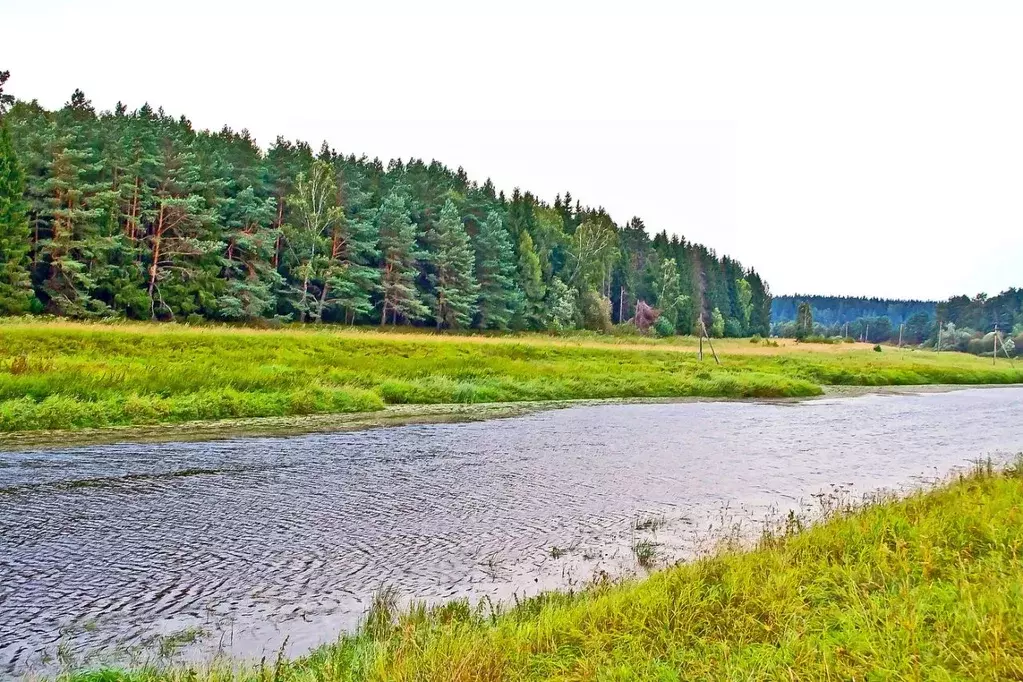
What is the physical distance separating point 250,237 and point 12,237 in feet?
53.8

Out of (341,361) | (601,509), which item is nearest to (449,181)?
(341,361)

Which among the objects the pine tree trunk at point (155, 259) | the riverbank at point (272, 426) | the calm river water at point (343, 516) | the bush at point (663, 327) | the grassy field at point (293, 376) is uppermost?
the pine tree trunk at point (155, 259)

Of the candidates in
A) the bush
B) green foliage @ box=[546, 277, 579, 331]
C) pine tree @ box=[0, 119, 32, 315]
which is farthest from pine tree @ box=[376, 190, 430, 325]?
the bush

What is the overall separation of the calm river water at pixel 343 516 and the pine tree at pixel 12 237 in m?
37.8

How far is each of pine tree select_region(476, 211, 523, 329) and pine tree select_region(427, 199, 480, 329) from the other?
3482 millimetres

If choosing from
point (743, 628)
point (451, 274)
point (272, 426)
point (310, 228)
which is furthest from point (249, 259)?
point (743, 628)

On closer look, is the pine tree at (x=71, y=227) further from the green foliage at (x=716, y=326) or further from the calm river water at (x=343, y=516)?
the green foliage at (x=716, y=326)

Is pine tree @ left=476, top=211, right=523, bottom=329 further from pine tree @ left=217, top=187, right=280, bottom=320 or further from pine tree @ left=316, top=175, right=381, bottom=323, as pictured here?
pine tree @ left=217, top=187, right=280, bottom=320

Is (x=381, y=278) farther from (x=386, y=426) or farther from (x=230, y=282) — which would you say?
(x=386, y=426)

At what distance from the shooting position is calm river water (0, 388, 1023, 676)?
6957 millimetres

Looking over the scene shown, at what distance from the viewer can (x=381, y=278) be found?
71062mm

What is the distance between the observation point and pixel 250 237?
196 ft

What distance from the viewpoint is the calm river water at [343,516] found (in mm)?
6957

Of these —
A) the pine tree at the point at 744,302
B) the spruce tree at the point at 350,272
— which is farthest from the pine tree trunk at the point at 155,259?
the pine tree at the point at 744,302
